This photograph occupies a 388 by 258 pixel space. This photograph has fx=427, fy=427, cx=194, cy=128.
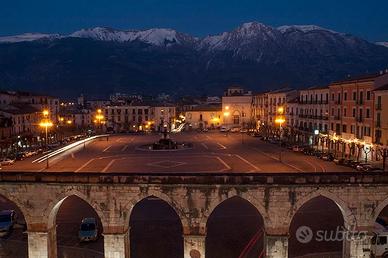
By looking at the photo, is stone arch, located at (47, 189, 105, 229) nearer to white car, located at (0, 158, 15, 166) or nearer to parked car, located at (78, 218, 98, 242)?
parked car, located at (78, 218, 98, 242)

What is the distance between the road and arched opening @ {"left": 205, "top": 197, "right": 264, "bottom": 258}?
11.5 m

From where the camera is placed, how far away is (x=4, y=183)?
2917 cm

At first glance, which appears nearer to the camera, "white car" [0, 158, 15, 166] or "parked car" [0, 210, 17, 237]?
"parked car" [0, 210, 17, 237]

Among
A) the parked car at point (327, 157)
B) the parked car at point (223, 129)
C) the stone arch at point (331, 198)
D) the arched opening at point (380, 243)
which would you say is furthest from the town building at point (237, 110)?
the stone arch at point (331, 198)

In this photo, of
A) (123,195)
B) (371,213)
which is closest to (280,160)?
(371,213)

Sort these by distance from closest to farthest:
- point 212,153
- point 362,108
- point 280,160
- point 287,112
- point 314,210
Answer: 1. point 314,210
2. point 280,160
3. point 362,108
4. point 212,153
5. point 287,112

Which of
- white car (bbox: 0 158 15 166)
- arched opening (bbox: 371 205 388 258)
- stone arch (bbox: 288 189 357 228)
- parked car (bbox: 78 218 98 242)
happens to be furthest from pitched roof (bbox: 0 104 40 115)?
arched opening (bbox: 371 205 388 258)

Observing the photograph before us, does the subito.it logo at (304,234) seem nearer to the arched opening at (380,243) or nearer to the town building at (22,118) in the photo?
the arched opening at (380,243)

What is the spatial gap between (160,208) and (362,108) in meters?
39.5

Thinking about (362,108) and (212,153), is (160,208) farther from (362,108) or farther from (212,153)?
(362,108)

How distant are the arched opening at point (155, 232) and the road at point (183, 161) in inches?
443

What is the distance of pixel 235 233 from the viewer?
35781 mm

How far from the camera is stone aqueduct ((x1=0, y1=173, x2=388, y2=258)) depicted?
28266 millimetres

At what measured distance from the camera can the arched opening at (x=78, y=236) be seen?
32.4 meters
